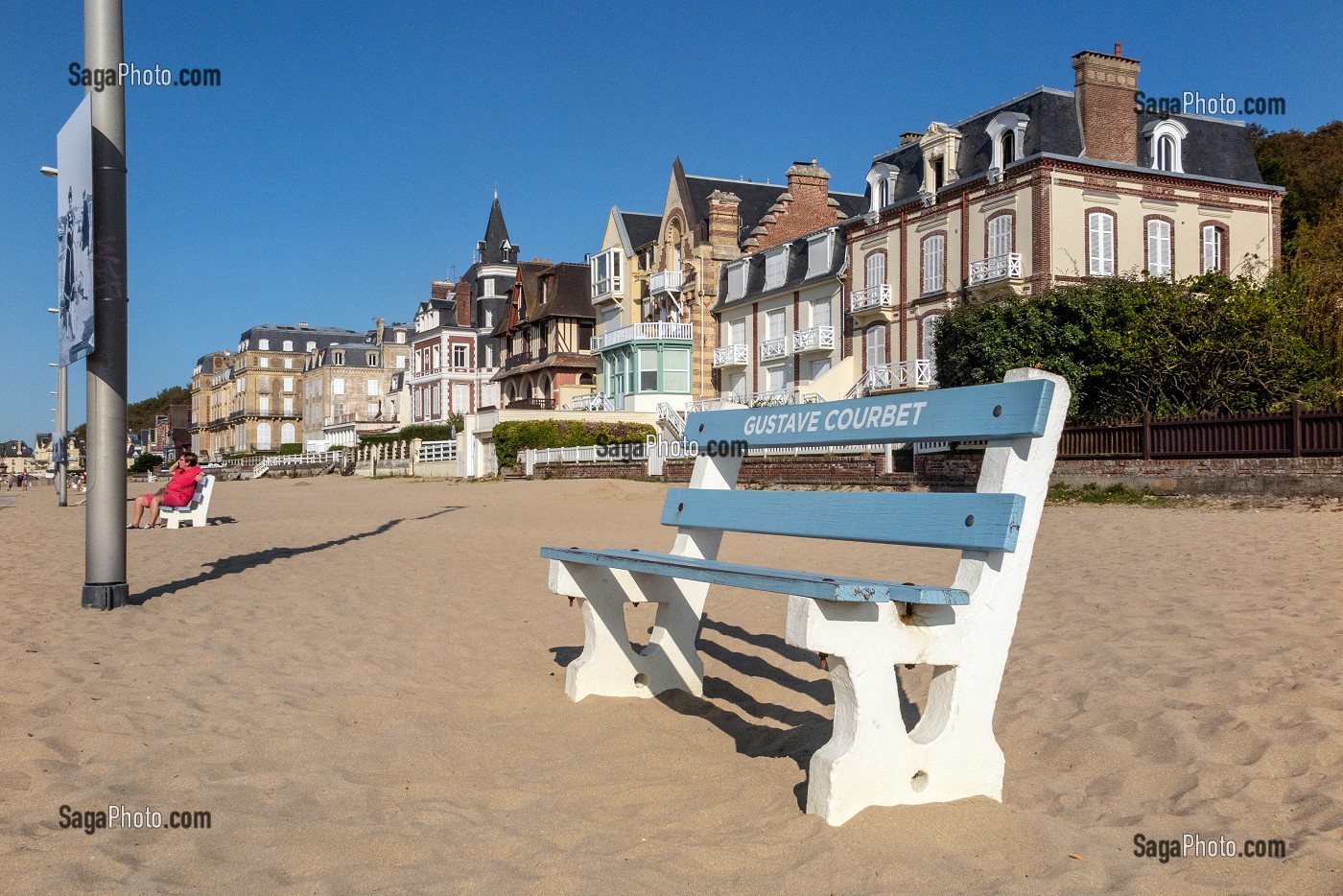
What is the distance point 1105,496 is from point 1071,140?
15.1 metres

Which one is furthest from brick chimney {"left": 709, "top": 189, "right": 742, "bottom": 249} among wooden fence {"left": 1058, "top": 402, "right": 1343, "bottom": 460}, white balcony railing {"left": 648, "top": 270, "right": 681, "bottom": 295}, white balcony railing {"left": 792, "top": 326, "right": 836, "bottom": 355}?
wooden fence {"left": 1058, "top": 402, "right": 1343, "bottom": 460}

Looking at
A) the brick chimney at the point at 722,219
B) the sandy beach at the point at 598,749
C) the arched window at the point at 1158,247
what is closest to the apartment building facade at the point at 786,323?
the brick chimney at the point at 722,219

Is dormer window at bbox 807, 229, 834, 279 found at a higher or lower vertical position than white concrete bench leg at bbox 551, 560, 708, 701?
higher

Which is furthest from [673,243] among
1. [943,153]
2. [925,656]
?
[925,656]

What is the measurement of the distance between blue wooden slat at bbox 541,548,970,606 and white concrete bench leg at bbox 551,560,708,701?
567mm

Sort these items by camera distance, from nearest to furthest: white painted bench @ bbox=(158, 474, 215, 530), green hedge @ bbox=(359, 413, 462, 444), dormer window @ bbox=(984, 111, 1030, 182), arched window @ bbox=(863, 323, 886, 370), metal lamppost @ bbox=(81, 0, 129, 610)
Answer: metal lamppost @ bbox=(81, 0, 129, 610) < white painted bench @ bbox=(158, 474, 215, 530) < dormer window @ bbox=(984, 111, 1030, 182) < arched window @ bbox=(863, 323, 886, 370) < green hedge @ bbox=(359, 413, 462, 444)

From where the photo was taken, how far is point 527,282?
2482 inches

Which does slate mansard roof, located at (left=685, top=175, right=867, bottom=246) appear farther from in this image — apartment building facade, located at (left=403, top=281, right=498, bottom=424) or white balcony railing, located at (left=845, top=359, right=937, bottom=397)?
apartment building facade, located at (left=403, top=281, right=498, bottom=424)

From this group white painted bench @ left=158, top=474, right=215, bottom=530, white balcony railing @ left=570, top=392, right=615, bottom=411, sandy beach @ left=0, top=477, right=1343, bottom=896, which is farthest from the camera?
white balcony railing @ left=570, top=392, right=615, bottom=411

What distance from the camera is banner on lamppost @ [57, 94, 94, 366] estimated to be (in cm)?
817

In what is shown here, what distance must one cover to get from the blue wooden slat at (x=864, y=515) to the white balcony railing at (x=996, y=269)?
29089 mm

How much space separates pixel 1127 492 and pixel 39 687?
1990cm

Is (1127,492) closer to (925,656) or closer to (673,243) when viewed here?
(925,656)

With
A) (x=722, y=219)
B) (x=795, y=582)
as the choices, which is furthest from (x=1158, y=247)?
(x=795, y=582)
